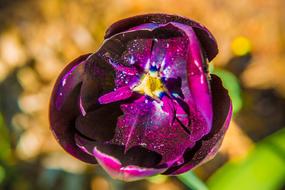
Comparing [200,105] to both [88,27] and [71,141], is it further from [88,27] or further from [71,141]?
[88,27]

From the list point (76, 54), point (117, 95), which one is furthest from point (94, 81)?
point (76, 54)

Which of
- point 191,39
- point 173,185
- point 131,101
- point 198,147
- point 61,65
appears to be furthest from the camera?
point 61,65

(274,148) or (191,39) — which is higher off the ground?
(191,39)

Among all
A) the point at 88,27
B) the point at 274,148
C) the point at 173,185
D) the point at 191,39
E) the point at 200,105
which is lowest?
the point at 173,185

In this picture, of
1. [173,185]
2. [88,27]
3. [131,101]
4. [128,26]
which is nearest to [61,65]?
[88,27]

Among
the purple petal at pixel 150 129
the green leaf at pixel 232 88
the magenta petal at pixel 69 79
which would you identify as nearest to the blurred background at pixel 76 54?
the green leaf at pixel 232 88

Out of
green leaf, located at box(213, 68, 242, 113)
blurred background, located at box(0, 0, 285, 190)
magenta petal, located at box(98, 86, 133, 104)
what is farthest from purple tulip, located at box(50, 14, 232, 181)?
blurred background, located at box(0, 0, 285, 190)

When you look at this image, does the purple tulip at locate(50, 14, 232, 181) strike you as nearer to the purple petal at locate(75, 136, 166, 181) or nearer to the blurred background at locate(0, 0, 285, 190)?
the purple petal at locate(75, 136, 166, 181)

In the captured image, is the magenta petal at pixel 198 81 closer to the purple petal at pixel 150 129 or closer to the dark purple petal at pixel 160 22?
the dark purple petal at pixel 160 22

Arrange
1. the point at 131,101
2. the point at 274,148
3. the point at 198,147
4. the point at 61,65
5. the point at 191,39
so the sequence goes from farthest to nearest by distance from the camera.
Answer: the point at 61,65 < the point at 274,148 < the point at 131,101 < the point at 198,147 < the point at 191,39
